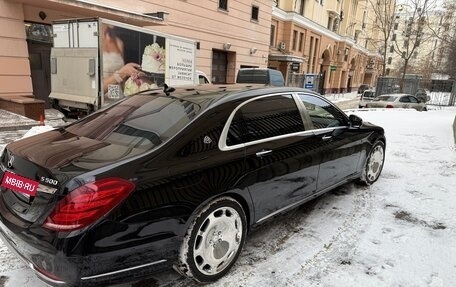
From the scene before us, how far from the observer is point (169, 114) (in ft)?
9.59

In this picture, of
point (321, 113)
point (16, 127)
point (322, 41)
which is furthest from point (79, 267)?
point (322, 41)

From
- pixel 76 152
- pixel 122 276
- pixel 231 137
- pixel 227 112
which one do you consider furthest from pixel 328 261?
pixel 76 152

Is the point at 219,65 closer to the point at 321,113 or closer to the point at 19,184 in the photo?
the point at 321,113

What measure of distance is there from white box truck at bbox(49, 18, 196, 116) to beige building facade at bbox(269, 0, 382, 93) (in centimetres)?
2043

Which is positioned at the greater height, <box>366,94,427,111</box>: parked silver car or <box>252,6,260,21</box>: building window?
<box>252,6,260,21</box>: building window

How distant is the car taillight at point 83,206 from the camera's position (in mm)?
2100

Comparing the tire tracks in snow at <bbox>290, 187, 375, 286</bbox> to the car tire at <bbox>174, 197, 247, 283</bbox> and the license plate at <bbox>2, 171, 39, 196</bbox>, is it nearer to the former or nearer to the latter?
the car tire at <bbox>174, 197, 247, 283</bbox>

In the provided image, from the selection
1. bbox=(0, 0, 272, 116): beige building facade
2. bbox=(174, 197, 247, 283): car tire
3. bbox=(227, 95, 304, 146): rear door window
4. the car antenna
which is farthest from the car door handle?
bbox=(0, 0, 272, 116): beige building facade

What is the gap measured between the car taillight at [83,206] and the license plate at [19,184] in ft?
0.89

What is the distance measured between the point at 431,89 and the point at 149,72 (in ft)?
86.6

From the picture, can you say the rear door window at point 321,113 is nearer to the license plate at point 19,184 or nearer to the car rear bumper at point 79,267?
the car rear bumper at point 79,267

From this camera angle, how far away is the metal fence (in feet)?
86.9

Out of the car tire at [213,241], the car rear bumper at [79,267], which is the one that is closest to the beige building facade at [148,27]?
the car rear bumper at [79,267]

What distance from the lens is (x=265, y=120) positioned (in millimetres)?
3324
